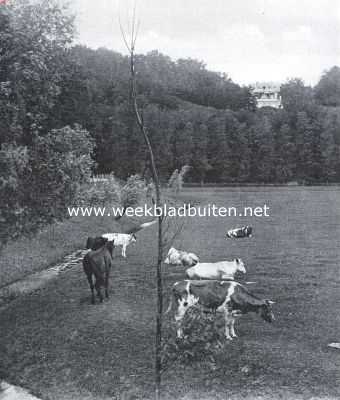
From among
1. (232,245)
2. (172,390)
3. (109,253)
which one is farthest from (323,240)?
(172,390)

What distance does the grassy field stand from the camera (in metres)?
9.86

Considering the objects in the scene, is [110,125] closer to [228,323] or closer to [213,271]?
[213,271]

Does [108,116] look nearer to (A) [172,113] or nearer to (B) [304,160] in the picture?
(A) [172,113]

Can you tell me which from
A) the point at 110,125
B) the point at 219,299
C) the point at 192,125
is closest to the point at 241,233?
the point at 192,125

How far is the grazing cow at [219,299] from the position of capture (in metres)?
11.7

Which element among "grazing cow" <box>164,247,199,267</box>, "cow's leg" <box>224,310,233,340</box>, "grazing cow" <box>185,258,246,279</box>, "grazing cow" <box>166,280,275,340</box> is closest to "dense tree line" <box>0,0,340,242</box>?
"grazing cow" <box>164,247,199,267</box>

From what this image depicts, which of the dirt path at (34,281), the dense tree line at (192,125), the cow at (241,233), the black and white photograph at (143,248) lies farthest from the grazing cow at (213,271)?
the cow at (241,233)

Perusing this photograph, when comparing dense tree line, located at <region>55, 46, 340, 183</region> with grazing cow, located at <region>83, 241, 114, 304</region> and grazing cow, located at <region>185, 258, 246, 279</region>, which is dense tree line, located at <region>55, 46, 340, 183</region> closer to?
grazing cow, located at <region>83, 241, 114, 304</region>

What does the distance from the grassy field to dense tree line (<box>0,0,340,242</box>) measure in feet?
12.5

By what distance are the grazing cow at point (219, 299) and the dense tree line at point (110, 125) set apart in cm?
592

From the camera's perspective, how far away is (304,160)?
3641cm

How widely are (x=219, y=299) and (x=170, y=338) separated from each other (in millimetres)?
2374

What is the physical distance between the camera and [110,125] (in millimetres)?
25109

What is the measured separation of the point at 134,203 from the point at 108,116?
11.3 meters
